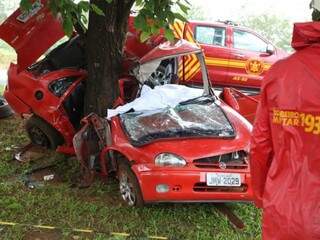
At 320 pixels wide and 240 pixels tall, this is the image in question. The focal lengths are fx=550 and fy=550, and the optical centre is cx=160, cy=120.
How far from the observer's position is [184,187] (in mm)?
5430

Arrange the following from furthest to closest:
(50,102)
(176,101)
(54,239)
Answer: (50,102)
(176,101)
(54,239)

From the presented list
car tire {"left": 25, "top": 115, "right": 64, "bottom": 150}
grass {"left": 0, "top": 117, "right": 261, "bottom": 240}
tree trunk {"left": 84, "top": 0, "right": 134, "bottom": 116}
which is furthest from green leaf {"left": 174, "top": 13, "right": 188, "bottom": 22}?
car tire {"left": 25, "top": 115, "right": 64, "bottom": 150}

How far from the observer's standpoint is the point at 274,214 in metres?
2.36

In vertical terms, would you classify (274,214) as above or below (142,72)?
above

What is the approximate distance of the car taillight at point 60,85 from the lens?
23.9ft

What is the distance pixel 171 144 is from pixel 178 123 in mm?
440

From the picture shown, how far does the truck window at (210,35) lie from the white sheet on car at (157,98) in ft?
17.7

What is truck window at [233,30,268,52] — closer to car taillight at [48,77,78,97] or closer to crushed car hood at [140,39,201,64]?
crushed car hood at [140,39,201,64]

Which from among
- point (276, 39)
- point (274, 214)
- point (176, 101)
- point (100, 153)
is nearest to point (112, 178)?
point (100, 153)

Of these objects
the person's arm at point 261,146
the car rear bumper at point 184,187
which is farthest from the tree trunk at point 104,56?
the person's arm at point 261,146

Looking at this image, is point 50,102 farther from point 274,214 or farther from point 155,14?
point 274,214

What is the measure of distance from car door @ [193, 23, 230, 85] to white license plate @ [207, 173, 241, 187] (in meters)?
6.29

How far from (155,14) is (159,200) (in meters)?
1.83

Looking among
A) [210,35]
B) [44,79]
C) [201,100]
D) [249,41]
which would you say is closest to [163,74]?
[201,100]
